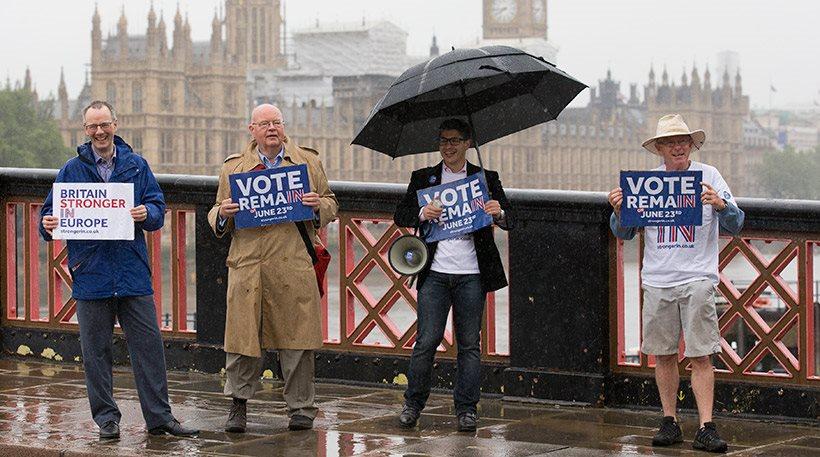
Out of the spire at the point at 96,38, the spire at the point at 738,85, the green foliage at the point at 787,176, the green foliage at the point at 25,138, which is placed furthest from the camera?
the green foliage at the point at 787,176

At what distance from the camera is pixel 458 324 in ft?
20.4

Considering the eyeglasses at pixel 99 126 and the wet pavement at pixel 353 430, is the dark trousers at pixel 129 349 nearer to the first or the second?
the wet pavement at pixel 353 430

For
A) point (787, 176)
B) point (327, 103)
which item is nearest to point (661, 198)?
point (327, 103)

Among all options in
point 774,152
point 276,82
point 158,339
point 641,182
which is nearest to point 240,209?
point 158,339

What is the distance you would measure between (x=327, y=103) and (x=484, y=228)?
4541 inches

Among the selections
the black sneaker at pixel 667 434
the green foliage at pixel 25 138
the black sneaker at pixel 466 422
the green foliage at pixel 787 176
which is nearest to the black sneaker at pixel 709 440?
the black sneaker at pixel 667 434

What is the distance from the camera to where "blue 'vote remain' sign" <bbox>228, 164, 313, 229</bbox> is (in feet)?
19.7

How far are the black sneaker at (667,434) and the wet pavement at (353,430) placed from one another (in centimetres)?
5

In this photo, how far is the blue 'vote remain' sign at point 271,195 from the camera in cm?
599

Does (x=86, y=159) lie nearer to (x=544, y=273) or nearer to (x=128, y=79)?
(x=544, y=273)

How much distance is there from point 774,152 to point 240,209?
488ft

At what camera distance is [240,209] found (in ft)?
19.8

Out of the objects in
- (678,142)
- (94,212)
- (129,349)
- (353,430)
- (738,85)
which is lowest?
(353,430)

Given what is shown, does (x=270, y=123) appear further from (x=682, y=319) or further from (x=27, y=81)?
(x=27, y=81)
